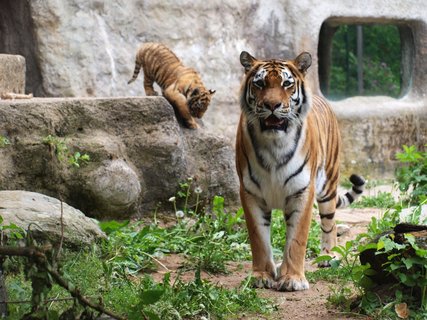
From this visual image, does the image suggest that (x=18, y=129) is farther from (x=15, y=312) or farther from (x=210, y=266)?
(x=15, y=312)

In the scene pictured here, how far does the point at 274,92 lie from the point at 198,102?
7.96 feet

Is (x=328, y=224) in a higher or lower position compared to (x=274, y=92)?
lower

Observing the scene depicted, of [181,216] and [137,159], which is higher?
[137,159]

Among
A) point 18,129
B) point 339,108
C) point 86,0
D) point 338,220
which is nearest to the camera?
point 18,129

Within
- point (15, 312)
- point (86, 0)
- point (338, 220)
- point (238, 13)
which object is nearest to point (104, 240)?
point (15, 312)

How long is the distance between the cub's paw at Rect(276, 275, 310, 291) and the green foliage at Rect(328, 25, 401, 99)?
38.5 ft

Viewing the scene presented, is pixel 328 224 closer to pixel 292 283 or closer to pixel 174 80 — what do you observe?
pixel 292 283

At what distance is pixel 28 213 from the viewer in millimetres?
4953

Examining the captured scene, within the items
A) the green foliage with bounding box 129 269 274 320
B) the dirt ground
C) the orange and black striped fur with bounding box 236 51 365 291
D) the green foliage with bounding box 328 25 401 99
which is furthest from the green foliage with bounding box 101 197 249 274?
the green foliage with bounding box 328 25 401 99

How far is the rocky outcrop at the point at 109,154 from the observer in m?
5.94

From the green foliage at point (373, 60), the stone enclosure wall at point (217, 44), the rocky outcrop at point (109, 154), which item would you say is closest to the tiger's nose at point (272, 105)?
the rocky outcrop at point (109, 154)

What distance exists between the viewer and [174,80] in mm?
8031

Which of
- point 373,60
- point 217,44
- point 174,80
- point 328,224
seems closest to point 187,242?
point 328,224

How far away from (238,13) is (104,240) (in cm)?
514
